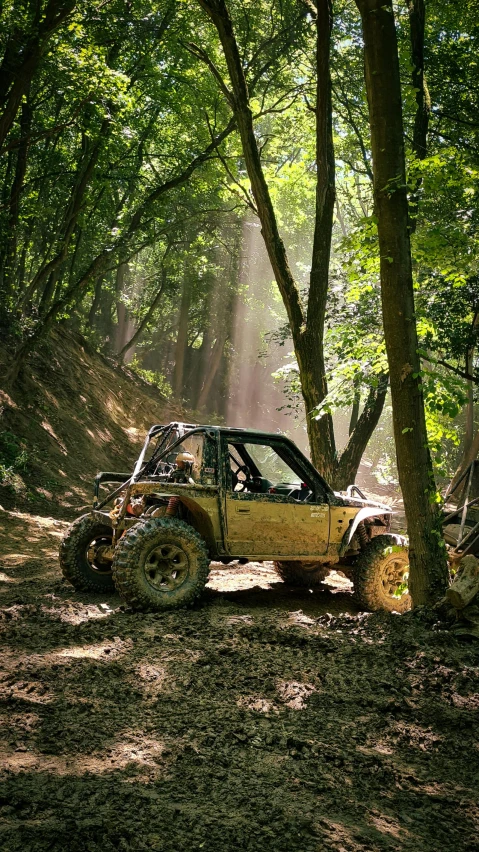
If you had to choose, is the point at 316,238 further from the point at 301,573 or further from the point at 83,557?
the point at 83,557

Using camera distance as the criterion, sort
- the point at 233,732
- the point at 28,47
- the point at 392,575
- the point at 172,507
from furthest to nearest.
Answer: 1. the point at 28,47
2. the point at 392,575
3. the point at 172,507
4. the point at 233,732

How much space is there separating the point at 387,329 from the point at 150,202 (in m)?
13.2

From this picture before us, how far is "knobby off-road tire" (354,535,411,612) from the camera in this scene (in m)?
7.68

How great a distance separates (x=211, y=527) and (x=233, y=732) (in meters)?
3.26

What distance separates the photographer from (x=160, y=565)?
657 centimetres

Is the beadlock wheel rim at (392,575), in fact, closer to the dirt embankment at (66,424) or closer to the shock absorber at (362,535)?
the shock absorber at (362,535)

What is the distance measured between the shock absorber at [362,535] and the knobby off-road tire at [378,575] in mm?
183

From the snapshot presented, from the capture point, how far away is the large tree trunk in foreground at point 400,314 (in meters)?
6.04

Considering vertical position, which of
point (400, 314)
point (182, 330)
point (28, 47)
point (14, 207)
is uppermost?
point (182, 330)

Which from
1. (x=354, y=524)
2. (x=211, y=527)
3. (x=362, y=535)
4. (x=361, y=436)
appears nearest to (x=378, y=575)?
(x=362, y=535)

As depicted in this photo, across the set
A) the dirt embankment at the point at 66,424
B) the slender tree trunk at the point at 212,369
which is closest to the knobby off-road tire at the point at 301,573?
the dirt embankment at the point at 66,424

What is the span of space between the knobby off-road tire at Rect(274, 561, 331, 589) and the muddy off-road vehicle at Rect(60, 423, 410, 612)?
0.49 meters

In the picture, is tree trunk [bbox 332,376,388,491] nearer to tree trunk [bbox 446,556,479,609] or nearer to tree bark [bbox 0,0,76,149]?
tree trunk [bbox 446,556,479,609]

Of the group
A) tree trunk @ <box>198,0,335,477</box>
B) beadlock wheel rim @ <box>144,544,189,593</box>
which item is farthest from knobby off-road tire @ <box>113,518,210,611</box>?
tree trunk @ <box>198,0,335,477</box>
